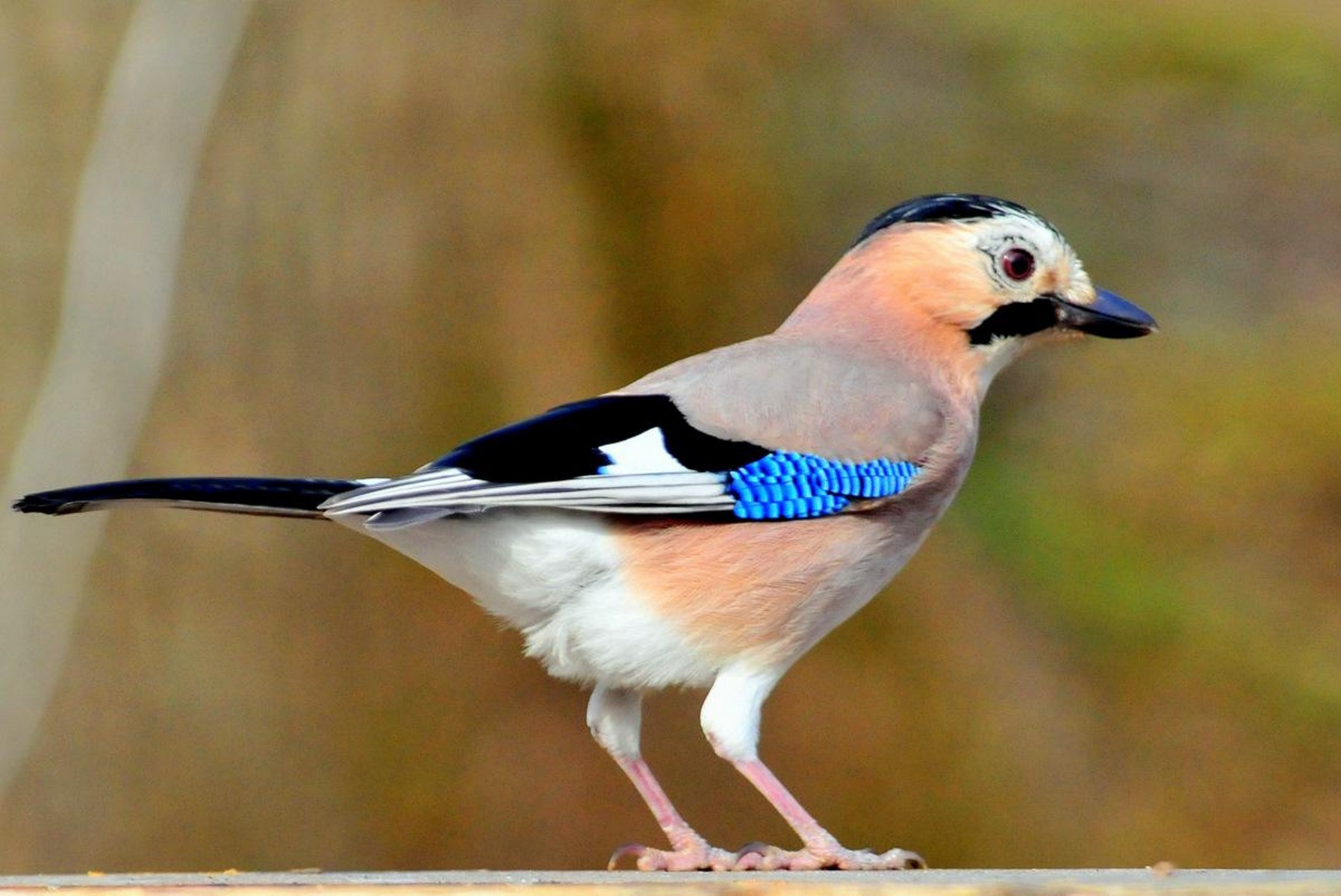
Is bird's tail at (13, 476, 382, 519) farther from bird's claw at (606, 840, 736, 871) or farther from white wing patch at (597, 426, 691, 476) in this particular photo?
bird's claw at (606, 840, 736, 871)

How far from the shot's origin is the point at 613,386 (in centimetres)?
571

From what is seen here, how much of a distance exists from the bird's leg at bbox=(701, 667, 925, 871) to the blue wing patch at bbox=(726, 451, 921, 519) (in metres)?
0.25

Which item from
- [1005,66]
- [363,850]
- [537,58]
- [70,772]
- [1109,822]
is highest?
[537,58]

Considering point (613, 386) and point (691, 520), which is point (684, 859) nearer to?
point (691, 520)

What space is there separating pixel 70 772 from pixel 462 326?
1.61 metres

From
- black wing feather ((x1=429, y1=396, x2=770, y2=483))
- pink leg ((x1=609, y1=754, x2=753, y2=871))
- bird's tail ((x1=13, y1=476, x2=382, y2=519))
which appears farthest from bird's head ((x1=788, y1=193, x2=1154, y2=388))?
bird's tail ((x1=13, y1=476, x2=382, y2=519))

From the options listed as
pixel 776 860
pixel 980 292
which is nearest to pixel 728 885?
pixel 776 860

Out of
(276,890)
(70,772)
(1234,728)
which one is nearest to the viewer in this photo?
(276,890)

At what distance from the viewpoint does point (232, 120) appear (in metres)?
5.59

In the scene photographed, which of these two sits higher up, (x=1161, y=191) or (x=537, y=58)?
(x=537, y=58)

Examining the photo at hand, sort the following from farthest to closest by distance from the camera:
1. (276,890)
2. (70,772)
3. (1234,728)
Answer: (1234,728), (70,772), (276,890)

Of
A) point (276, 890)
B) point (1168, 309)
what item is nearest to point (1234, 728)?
point (1168, 309)

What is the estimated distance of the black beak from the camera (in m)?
3.45

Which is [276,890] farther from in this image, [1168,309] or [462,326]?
[1168,309]
